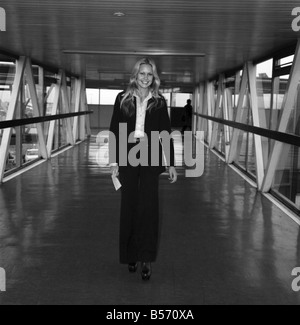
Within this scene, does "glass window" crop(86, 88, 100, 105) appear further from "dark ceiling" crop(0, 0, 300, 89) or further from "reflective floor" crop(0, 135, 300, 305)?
"reflective floor" crop(0, 135, 300, 305)

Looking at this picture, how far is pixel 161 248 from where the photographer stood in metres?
5.13

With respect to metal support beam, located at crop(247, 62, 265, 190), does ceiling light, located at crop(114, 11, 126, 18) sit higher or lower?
Answer: higher

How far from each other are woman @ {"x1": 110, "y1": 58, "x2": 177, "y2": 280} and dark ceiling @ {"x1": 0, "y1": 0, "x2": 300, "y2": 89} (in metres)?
1.41

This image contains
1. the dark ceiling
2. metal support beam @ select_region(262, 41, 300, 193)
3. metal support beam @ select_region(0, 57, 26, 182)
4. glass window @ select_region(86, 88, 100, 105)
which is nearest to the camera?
the dark ceiling

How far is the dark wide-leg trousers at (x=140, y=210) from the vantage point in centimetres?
409

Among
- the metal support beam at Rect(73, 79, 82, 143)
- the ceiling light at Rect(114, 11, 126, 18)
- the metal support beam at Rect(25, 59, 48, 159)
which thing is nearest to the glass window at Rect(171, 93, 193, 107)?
the metal support beam at Rect(73, 79, 82, 143)

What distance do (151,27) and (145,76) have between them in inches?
112

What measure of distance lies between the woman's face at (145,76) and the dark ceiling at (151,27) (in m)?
1.36

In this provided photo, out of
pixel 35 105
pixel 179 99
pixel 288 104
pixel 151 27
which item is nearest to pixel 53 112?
pixel 35 105

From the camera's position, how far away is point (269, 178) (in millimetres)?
8367

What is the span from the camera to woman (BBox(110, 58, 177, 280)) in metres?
4.08

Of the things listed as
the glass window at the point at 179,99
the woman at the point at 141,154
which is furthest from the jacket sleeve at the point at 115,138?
the glass window at the point at 179,99

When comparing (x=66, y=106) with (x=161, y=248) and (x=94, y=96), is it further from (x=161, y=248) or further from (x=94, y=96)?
(x=94, y=96)

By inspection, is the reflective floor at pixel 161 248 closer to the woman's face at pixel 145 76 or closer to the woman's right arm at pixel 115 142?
the woman's right arm at pixel 115 142
